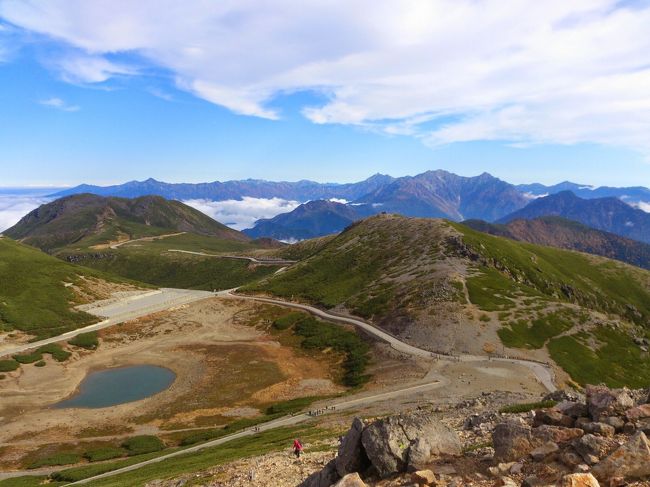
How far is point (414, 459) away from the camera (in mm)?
20672

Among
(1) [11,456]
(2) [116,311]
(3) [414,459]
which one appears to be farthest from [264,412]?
(2) [116,311]

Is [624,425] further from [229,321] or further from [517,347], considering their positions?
[229,321]

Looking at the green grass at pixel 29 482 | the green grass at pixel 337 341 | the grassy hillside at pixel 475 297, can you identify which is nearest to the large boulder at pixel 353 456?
the green grass at pixel 29 482

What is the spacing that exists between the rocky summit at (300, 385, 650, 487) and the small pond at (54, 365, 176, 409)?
3265 inches

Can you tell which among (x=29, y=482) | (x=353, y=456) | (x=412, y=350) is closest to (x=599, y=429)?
(x=353, y=456)

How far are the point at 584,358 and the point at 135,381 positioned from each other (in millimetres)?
106752

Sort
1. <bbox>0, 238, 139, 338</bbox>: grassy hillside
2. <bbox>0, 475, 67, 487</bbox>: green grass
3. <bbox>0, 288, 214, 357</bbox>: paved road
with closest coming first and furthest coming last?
<bbox>0, 475, 67, 487</bbox>: green grass, <bbox>0, 288, 214, 357</bbox>: paved road, <bbox>0, 238, 139, 338</bbox>: grassy hillside

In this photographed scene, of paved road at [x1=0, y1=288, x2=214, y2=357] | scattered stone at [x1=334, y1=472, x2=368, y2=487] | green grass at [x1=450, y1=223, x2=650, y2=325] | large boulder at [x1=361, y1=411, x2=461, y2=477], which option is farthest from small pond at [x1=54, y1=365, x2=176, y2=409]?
green grass at [x1=450, y1=223, x2=650, y2=325]

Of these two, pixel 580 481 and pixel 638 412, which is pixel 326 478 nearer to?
pixel 580 481

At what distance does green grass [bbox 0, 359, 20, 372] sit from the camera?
100 metres

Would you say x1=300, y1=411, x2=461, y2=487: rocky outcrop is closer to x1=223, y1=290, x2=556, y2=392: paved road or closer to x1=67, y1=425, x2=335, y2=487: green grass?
x1=67, y1=425, x2=335, y2=487: green grass

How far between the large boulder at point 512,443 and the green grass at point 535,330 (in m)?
86.4

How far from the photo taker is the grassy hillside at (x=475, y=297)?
333 feet

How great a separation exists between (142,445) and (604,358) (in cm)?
10067
